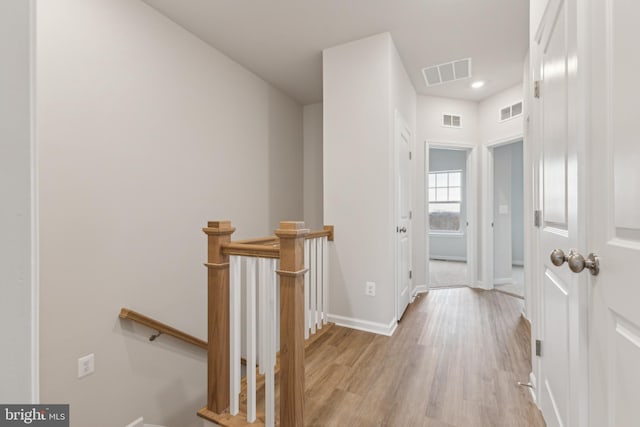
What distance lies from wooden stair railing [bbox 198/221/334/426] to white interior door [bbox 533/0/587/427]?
1070 mm

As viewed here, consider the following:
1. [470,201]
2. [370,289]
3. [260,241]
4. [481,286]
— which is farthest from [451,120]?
[260,241]

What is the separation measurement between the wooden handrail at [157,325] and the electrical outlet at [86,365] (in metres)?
0.29

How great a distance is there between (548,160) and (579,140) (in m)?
0.47

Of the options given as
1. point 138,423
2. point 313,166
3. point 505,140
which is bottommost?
point 138,423

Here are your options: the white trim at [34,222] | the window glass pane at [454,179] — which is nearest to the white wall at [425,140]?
the window glass pane at [454,179]

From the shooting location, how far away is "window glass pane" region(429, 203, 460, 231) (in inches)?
261

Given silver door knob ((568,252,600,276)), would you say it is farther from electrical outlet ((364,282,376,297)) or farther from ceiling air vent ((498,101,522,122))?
ceiling air vent ((498,101,522,122))

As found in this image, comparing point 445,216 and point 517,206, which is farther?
point 445,216

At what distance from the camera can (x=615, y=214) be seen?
2.39 ft

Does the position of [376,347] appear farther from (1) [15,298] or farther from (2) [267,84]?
(2) [267,84]

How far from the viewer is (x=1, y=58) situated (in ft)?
1.28

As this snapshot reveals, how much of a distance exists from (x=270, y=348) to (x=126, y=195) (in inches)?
64.7

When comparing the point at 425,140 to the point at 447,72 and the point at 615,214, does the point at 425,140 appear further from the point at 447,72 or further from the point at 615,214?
the point at 615,214

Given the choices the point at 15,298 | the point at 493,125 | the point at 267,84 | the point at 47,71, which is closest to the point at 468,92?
the point at 493,125
